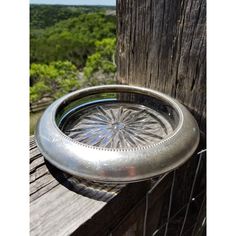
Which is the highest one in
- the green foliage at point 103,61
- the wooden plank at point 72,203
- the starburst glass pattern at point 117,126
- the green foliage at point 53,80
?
the starburst glass pattern at point 117,126

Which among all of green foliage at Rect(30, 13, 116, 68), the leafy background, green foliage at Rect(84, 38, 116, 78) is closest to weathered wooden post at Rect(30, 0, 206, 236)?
the leafy background

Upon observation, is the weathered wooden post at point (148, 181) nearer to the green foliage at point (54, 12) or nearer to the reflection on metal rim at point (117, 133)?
the reflection on metal rim at point (117, 133)

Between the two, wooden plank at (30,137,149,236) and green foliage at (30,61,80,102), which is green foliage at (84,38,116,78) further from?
wooden plank at (30,137,149,236)

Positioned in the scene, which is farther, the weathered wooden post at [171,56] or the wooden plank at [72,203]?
the weathered wooden post at [171,56]

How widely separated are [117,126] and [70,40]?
528 cm

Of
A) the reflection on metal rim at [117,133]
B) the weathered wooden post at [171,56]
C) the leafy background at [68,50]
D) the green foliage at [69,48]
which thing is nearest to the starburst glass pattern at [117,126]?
the reflection on metal rim at [117,133]

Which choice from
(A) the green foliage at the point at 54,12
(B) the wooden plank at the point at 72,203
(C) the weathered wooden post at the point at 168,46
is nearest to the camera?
(B) the wooden plank at the point at 72,203

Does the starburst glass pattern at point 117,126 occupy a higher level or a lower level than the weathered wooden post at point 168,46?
lower

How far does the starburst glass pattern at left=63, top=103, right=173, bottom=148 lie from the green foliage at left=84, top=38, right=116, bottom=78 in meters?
3.76

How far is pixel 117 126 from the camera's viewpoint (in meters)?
0.91

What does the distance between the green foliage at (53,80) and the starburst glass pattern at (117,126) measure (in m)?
3.75

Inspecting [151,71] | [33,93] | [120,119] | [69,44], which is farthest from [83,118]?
[69,44]

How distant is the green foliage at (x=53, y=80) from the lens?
4684 mm

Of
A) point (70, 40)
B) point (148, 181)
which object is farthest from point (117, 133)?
point (70, 40)
